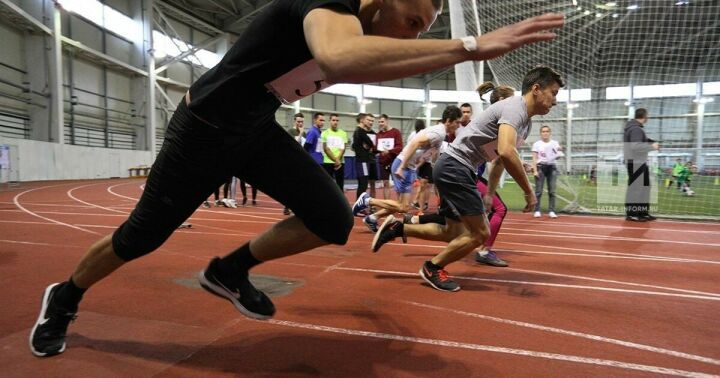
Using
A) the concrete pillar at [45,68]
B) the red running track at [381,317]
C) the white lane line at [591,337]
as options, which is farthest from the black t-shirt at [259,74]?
the concrete pillar at [45,68]

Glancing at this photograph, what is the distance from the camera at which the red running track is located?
2021 millimetres

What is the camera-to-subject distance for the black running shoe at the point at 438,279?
3.40m

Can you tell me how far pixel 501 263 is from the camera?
440 cm

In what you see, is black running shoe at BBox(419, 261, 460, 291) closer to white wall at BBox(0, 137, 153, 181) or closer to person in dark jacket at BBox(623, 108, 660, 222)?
person in dark jacket at BBox(623, 108, 660, 222)

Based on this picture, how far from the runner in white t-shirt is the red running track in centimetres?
401

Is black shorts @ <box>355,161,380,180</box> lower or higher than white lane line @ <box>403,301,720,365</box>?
higher

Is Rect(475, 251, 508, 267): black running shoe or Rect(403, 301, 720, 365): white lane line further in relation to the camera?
Rect(475, 251, 508, 267): black running shoe

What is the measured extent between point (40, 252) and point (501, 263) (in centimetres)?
476

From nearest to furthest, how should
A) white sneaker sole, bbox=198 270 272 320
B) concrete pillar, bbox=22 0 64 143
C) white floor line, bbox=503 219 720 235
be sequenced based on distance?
1. white sneaker sole, bbox=198 270 272 320
2. white floor line, bbox=503 219 720 235
3. concrete pillar, bbox=22 0 64 143

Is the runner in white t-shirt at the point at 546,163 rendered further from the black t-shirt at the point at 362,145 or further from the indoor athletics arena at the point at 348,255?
the black t-shirt at the point at 362,145

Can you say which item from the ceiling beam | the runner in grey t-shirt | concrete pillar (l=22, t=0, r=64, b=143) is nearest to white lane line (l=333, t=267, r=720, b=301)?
the runner in grey t-shirt

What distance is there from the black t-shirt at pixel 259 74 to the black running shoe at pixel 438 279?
83.3 inches

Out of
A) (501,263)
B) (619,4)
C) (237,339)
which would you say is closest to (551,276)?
(501,263)

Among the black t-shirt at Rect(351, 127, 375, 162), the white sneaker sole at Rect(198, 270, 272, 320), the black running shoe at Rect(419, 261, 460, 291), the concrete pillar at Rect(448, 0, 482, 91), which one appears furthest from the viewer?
the concrete pillar at Rect(448, 0, 482, 91)
